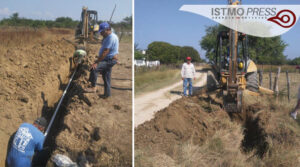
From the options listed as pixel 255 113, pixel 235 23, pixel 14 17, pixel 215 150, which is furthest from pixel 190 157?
pixel 14 17

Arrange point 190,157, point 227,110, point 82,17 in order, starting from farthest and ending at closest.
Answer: point 82,17, point 227,110, point 190,157

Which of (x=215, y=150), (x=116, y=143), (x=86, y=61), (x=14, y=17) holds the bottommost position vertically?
(x=215, y=150)

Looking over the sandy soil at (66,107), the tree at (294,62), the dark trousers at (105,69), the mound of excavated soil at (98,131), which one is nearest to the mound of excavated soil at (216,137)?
the mound of excavated soil at (98,131)

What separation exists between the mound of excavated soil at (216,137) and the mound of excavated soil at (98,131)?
28cm

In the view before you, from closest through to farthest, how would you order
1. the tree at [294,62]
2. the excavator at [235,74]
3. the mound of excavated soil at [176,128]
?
the mound of excavated soil at [176,128]
the excavator at [235,74]
the tree at [294,62]

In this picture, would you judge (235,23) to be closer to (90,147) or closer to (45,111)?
(90,147)

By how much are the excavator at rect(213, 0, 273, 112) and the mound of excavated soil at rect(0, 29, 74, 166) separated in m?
5.17

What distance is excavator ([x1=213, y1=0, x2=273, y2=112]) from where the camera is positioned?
20.7 ft

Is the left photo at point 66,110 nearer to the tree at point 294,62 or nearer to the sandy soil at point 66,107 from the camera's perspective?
the sandy soil at point 66,107

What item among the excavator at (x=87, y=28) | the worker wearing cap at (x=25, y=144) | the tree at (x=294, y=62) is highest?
the excavator at (x=87, y=28)

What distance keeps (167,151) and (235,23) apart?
161 inches

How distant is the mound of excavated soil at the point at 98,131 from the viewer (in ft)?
12.9

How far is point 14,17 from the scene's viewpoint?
22.1 metres

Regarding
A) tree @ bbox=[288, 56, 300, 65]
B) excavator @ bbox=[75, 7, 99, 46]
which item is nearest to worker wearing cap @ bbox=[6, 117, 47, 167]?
excavator @ bbox=[75, 7, 99, 46]
